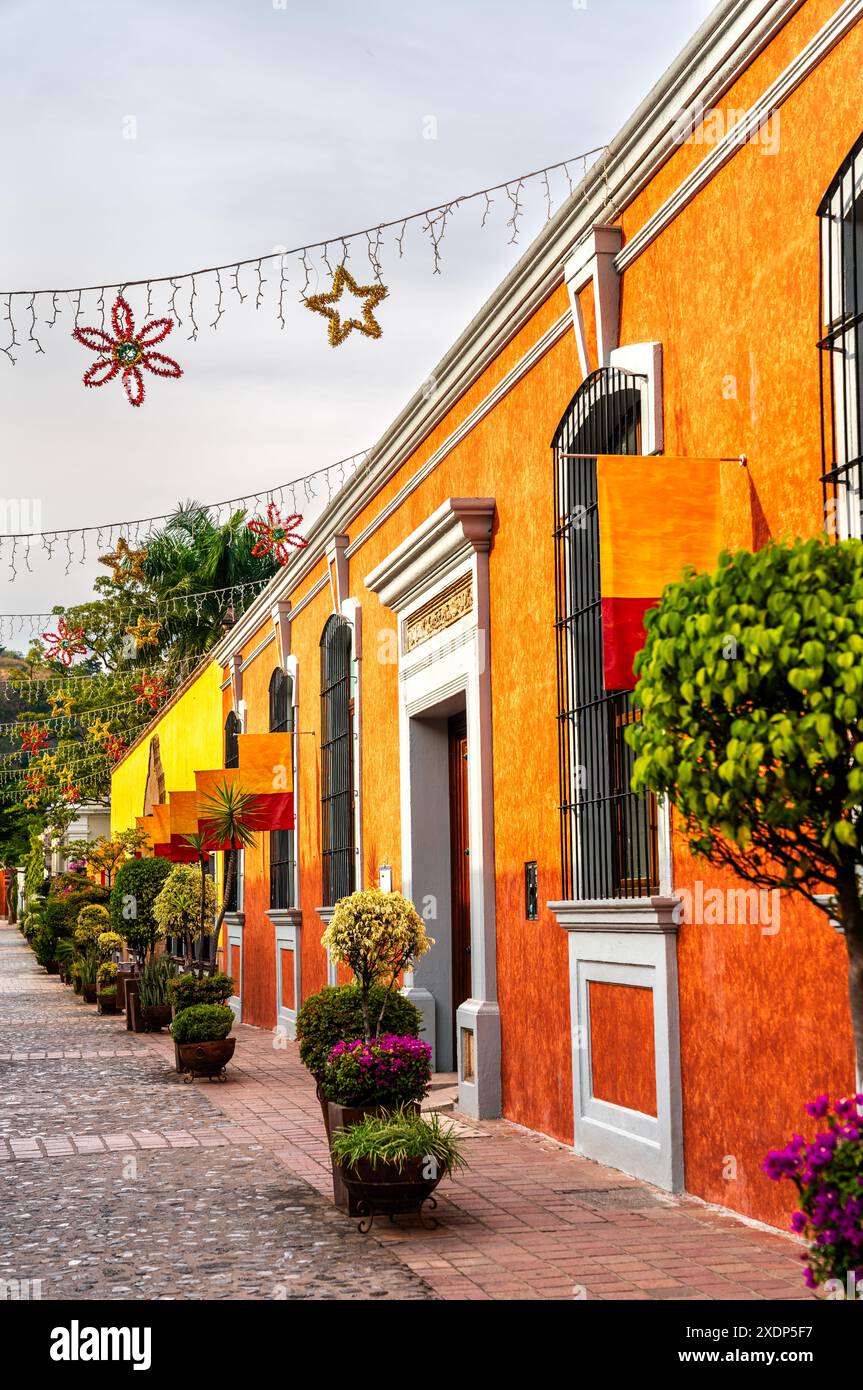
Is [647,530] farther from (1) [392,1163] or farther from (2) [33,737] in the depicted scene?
(2) [33,737]

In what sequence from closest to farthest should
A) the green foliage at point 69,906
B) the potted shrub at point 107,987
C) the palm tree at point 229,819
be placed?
the palm tree at point 229,819, the potted shrub at point 107,987, the green foliage at point 69,906

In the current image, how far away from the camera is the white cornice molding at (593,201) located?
601cm

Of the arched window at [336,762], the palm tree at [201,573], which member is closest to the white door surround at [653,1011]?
the arched window at [336,762]

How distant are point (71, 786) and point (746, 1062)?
33.4 meters

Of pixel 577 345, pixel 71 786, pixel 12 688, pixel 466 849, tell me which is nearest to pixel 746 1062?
pixel 577 345

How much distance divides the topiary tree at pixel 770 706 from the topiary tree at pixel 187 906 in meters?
11.3

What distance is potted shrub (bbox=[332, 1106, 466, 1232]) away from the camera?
6043mm

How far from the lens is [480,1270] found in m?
5.32

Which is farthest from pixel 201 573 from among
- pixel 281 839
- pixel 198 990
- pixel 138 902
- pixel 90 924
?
pixel 198 990

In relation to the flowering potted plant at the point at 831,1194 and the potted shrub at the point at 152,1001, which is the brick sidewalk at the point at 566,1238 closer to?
the flowering potted plant at the point at 831,1194

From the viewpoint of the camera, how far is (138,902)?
723 inches
